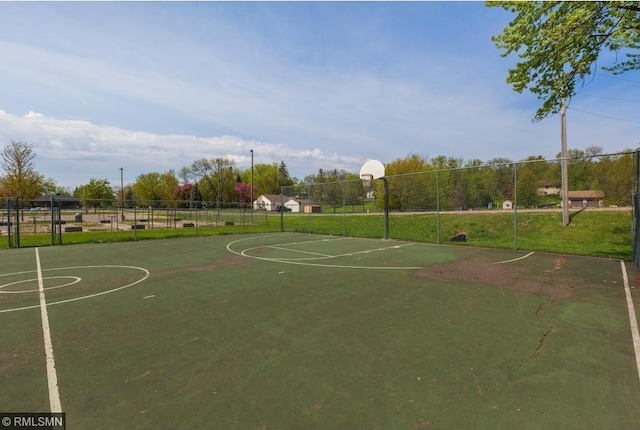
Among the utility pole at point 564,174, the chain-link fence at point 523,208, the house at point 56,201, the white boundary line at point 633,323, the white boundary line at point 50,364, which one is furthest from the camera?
the house at point 56,201

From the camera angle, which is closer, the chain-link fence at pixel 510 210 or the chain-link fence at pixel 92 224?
the chain-link fence at pixel 510 210

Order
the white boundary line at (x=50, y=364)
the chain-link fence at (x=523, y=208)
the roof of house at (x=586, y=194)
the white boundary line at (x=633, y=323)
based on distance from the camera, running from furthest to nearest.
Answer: the roof of house at (x=586, y=194)
the chain-link fence at (x=523, y=208)
the white boundary line at (x=633, y=323)
the white boundary line at (x=50, y=364)

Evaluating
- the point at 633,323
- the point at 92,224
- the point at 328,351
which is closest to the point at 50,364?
the point at 328,351

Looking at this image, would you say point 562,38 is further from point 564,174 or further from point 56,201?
point 56,201

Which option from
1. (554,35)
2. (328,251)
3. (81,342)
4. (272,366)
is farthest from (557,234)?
(81,342)

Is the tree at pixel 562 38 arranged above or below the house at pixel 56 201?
above

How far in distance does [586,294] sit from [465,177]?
12362 millimetres

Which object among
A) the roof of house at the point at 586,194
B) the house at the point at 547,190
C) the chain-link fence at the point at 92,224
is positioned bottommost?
the chain-link fence at the point at 92,224

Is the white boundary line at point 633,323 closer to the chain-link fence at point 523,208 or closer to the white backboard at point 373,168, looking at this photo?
the chain-link fence at point 523,208

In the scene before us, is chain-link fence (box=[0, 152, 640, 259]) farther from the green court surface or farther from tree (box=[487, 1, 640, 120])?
the green court surface

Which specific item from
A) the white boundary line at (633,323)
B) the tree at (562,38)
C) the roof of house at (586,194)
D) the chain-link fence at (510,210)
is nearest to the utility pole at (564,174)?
the chain-link fence at (510,210)

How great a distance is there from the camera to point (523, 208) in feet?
54.1

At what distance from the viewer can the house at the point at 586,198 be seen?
1508 cm

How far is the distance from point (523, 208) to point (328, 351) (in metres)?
16.4
